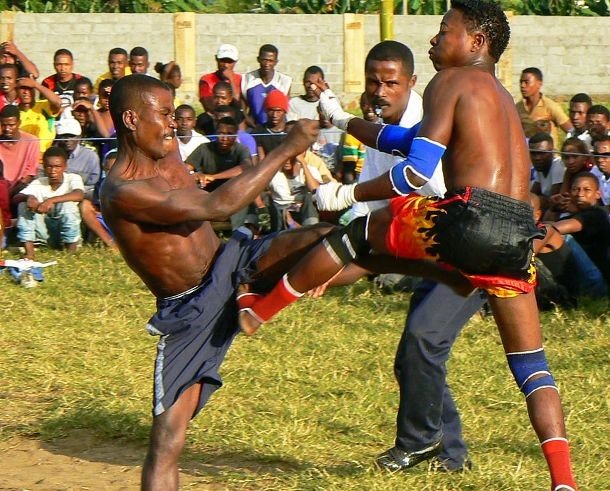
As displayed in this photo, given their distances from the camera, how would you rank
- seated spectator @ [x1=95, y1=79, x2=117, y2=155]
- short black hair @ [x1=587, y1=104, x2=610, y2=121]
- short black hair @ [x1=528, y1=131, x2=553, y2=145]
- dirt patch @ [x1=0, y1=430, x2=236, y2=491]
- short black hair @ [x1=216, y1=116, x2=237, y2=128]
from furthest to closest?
seated spectator @ [x1=95, y1=79, x2=117, y2=155] < short black hair @ [x1=216, y1=116, x2=237, y2=128] < short black hair @ [x1=587, y1=104, x2=610, y2=121] < short black hair @ [x1=528, y1=131, x2=553, y2=145] < dirt patch @ [x1=0, y1=430, x2=236, y2=491]

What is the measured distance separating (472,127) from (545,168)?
591 centimetres

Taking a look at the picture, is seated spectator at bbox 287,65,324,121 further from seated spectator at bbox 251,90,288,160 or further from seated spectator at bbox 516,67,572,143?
seated spectator at bbox 516,67,572,143

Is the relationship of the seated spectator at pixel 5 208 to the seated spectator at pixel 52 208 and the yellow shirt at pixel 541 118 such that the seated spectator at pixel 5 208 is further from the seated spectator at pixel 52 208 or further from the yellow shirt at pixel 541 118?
the yellow shirt at pixel 541 118

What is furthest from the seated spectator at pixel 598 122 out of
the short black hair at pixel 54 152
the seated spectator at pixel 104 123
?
the short black hair at pixel 54 152

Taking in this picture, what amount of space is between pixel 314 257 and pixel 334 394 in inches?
96.8

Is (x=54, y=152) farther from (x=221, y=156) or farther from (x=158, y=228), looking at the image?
(x=158, y=228)

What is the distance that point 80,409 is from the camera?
7133mm

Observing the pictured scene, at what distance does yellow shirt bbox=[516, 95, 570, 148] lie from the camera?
39.4 ft

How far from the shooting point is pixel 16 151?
1173 centimetres

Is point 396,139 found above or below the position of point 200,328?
above

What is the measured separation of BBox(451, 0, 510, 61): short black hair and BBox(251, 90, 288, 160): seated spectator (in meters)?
6.17

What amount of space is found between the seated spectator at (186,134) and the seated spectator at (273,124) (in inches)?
21.5

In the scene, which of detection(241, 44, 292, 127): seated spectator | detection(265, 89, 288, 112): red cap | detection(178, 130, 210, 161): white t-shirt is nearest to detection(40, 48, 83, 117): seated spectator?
detection(241, 44, 292, 127): seated spectator

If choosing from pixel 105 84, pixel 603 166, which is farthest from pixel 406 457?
pixel 105 84
